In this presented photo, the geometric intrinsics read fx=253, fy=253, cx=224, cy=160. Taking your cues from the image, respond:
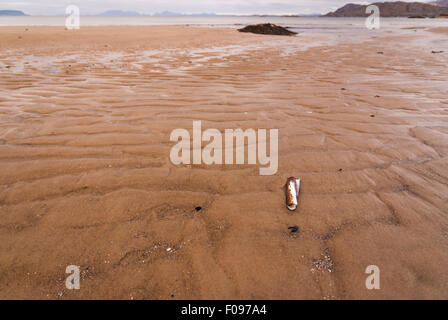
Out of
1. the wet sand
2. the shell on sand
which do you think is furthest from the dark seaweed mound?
the shell on sand

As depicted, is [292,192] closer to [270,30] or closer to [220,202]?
[220,202]

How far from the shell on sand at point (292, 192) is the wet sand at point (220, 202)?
0.06 meters

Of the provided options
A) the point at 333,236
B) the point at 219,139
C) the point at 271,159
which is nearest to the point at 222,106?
the point at 219,139

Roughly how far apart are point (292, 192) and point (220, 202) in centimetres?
56

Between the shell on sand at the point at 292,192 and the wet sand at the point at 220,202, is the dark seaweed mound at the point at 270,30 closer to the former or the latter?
the wet sand at the point at 220,202

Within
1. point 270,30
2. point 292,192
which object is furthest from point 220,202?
point 270,30

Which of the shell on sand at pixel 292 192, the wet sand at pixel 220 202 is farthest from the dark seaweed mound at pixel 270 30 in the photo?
the shell on sand at pixel 292 192

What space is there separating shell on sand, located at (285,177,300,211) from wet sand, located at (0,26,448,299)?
2.5 inches

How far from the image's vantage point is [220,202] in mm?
1908

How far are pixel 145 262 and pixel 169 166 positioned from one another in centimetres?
102

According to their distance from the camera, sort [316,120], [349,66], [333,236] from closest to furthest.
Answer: [333,236] → [316,120] → [349,66]

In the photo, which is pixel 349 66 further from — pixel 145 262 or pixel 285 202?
pixel 145 262

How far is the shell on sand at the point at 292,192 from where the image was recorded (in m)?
1.85

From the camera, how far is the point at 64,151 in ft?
8.23
